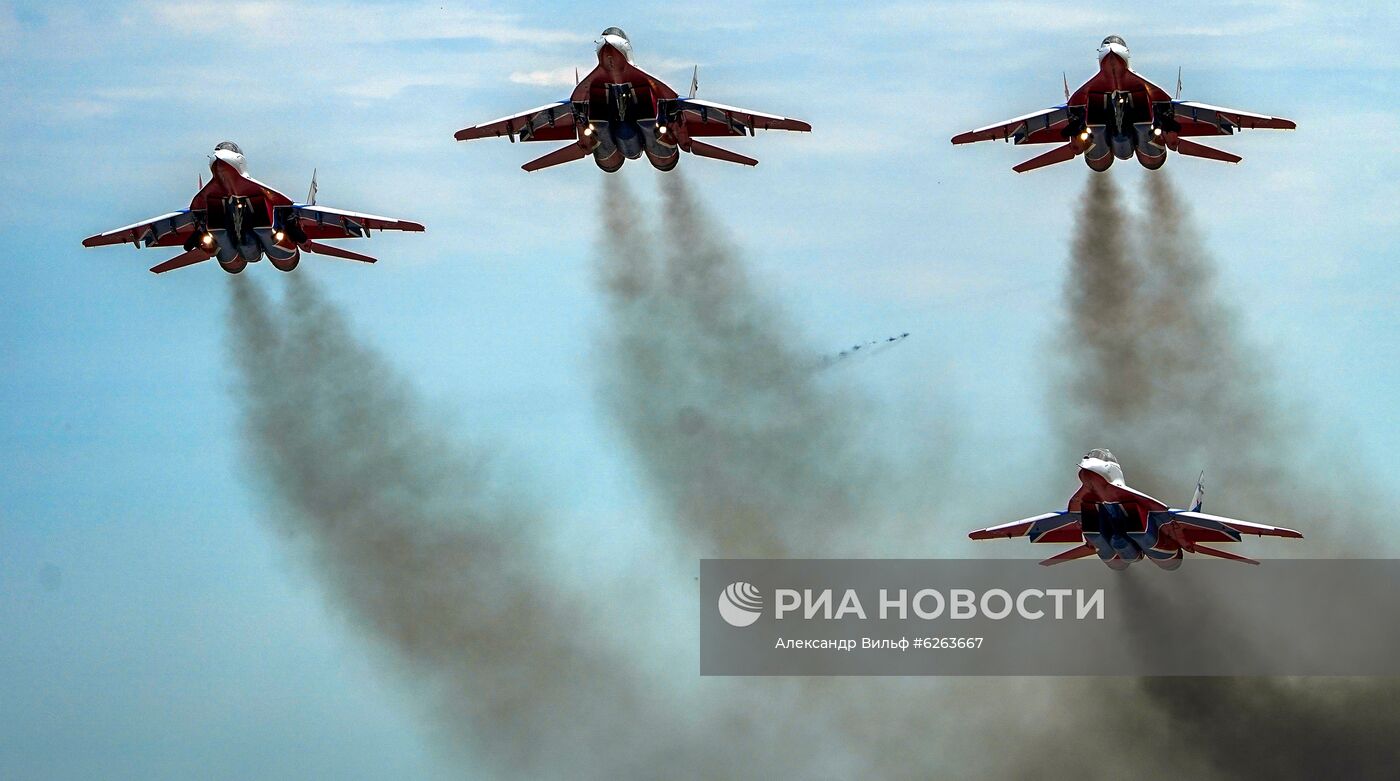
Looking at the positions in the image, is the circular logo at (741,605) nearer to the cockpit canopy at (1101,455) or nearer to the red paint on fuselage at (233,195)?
the cockpit canopy at (1101,455)

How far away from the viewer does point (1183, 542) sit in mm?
75750

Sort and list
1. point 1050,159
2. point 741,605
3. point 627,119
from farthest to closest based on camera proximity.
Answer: point 741,605
point 1050,159
point 627,119

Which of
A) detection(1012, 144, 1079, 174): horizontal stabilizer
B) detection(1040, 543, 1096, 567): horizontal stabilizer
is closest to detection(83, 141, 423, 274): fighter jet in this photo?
detection(1012, 144, 1079, 174): horizontal stabilizer

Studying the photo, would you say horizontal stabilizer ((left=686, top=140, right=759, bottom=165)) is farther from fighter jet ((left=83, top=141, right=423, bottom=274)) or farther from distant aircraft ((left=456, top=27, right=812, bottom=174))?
fighter jet ((left=83, top=141, right=423, bottom=274))

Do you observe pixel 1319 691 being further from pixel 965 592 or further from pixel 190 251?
pixel 190 251

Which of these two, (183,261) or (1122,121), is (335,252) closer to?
(183,261)

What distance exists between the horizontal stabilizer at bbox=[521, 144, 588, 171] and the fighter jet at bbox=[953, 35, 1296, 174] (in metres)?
15.4

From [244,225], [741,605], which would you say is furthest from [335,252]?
[741,605]

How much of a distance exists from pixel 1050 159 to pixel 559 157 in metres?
17.6

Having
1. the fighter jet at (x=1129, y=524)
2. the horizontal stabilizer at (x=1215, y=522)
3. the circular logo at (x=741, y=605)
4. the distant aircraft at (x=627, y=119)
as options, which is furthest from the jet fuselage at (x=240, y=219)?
the horizontal stabilizer at (x=1215, y=522)

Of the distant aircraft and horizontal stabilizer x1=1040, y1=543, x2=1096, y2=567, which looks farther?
horizontal stabilizer x1=1040, y1=543, x2=1096, y2=567

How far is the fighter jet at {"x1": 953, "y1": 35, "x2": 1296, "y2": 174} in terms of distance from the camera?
71625mm

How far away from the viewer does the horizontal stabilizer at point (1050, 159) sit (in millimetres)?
74250

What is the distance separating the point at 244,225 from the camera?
71.4m
